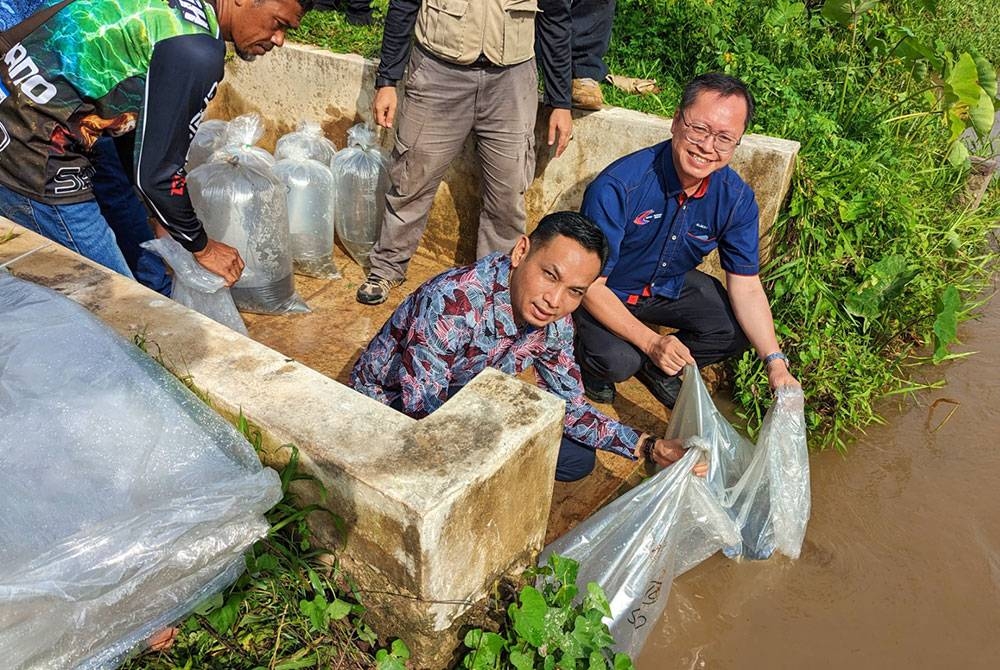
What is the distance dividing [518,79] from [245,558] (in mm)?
2409

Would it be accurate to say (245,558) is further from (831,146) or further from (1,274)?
(831,146)

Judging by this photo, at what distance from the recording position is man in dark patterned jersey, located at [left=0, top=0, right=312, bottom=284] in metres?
1.84

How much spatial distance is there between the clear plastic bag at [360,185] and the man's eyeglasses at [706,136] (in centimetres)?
178

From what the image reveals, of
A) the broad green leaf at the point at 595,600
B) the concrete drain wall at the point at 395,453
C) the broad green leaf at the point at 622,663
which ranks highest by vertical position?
the concrete drain wall at the point at 395,453

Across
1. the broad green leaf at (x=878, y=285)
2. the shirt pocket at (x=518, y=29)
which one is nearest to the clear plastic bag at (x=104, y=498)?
the shirt pocket at (x=518, y=29)

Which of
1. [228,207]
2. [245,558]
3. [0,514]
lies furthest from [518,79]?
[0,514]

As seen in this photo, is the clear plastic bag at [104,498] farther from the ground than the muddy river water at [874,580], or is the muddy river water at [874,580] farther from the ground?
the clear plastic bag at [104,498]

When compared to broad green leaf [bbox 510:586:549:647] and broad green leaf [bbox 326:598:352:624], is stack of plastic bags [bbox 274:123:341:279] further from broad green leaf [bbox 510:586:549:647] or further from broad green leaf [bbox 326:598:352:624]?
broad green leaf [bbox 510:586:549:647]

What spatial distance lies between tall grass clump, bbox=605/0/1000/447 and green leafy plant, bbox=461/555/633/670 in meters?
1.56

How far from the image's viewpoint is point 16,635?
113cm

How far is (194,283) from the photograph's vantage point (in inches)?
95.7

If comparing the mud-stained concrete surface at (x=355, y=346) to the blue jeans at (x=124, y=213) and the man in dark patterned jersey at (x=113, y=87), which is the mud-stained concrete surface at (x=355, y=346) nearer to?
the blue jeans at (x=124, y=213)

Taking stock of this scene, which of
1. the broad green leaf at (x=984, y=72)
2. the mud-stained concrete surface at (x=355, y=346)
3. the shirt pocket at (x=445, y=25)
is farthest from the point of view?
the broad green leaf at (x=984, y=72)

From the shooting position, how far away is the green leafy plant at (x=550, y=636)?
173cm
